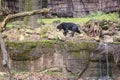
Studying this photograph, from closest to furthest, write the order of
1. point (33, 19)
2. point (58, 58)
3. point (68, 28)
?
point (58, 58) < point (68, 28) < point (33, 19)

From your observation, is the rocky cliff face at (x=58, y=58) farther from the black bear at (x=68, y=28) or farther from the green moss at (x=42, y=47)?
the black bear at (x=68, y=28)

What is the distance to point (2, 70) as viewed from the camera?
525 inches

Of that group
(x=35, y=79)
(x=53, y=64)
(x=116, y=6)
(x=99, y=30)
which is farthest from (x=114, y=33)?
(x=116, y=6)

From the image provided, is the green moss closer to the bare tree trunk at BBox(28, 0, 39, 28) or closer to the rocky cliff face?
the rocky cliff face

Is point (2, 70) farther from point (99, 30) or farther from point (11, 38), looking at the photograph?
point (99, 30)

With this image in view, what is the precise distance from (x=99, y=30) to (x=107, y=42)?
1048 mm

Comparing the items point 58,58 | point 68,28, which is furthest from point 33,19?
point 58,58

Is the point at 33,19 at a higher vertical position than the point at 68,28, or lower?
higher

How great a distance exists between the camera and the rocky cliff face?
1321 cm

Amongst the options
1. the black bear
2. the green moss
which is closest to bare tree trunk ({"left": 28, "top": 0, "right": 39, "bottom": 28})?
the black bear

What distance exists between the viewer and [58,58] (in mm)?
13336

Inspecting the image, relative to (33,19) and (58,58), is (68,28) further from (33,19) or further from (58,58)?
(33,19)

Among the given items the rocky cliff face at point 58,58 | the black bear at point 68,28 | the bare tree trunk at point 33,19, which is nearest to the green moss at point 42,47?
the rocky cliff face at point 58,58

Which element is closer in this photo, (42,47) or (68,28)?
(42,47)
